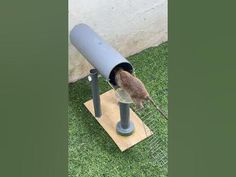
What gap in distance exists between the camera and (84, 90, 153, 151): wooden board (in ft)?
8.16

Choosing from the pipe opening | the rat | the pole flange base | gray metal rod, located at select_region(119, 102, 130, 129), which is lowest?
the pole flange base

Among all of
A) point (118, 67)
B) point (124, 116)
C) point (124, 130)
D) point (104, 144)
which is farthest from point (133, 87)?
point (104, 144)

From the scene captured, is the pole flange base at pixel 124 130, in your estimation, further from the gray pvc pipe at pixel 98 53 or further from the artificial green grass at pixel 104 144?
the gray pvc pipe at pixel 98 53

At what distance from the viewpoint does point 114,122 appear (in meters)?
2.56

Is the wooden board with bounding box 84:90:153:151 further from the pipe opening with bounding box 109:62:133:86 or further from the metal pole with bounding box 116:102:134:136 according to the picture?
the pipe opening with bounding box 109:62:133:86

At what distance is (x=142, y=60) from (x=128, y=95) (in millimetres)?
1030

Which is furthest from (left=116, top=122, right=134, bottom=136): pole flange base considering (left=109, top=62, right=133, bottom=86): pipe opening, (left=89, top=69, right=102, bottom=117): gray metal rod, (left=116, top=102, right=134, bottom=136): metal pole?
(left=109, top=62, right=133, bottom=86): pipe opening

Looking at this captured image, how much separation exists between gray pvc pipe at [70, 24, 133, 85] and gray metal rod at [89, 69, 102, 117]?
93 mm

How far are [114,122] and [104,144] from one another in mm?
142

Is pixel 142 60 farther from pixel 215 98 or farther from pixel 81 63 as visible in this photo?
pixel 215 98

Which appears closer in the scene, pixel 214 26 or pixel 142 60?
pixel 214 26

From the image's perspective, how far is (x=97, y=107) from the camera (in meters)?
2.53

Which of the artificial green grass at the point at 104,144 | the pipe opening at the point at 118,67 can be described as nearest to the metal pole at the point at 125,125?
the artificial green grass at the point at 104,144

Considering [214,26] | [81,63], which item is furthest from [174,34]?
[81,63]
